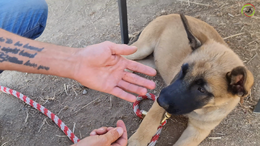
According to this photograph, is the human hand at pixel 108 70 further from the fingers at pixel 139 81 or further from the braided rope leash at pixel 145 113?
the braided rope leash at pixel 145 113

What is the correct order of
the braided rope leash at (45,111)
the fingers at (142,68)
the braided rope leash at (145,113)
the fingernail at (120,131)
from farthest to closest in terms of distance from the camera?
1. the braided rope leash at (45,111)
2. the braided rope leash at (145,113)
3. the fingers at (142,68)
4. the fingernail at (120,131)

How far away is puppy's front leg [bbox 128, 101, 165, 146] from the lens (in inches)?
95.8

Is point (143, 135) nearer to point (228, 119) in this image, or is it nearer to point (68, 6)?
point (228, 119)

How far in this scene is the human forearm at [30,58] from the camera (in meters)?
2.07

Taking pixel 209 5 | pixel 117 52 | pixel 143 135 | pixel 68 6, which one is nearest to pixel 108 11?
pixel 68 6

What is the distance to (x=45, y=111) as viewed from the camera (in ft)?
9.07

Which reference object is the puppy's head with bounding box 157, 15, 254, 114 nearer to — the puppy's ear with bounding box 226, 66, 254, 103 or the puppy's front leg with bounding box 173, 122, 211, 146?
the puppy's ear with bounding box 226, 66, 254, 103

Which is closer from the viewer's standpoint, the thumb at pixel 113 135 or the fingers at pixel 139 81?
the thumb at pixel 113 135

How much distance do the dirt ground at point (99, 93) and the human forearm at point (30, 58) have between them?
925mm

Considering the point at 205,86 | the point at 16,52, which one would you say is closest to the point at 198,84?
the point at 205,86

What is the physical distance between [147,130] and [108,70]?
2.67 ft

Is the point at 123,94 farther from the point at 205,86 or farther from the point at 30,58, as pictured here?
the point at 30,58

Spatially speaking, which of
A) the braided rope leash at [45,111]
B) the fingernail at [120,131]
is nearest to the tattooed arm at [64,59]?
the fingernail at [120,131]

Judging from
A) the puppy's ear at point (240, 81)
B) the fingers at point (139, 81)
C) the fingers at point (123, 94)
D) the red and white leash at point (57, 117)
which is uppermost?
the puppy's ear at point (240, 81)
